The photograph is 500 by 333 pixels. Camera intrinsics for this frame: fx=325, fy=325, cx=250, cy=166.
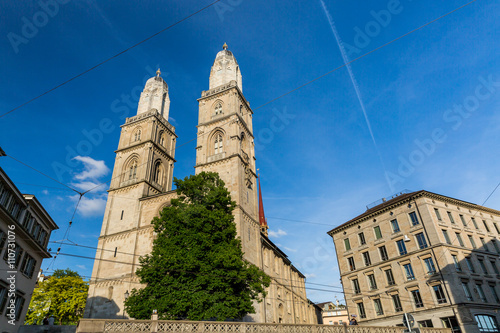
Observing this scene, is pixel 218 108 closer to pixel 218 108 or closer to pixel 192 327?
pixel 218 108

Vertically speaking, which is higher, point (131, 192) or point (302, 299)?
point (131, 192)

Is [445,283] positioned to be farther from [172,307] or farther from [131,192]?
[131,192]

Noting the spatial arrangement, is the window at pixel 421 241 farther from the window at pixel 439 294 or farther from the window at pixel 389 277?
the window at pixel 389 277

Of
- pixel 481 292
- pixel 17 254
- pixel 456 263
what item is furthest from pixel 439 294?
pixel 17 254

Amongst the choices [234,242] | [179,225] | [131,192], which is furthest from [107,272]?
[234,242]

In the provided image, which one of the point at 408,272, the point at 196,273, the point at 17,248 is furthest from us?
the point at 408,272

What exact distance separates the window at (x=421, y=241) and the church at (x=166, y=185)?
50.2ft

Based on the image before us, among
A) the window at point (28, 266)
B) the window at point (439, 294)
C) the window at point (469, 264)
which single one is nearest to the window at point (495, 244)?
the window at point (469, 264)

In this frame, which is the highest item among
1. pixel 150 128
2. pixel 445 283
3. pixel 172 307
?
pixel 150 128

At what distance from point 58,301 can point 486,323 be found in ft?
151

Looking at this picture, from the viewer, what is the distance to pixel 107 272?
33.5m

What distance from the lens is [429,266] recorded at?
108 feet

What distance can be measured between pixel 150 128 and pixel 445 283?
1479 inches

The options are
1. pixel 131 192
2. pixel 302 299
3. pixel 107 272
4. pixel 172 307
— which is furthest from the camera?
pixel 302 299
